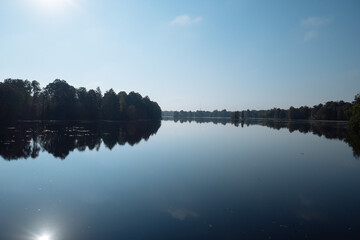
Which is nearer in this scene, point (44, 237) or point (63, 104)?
point (44, 237)

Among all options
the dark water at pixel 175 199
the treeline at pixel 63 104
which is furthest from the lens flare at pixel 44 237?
the treeline at pixel 63 104

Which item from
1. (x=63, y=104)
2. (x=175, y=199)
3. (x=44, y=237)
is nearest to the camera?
(x=44, y=237)

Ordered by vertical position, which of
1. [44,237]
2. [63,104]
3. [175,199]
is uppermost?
[63,104]

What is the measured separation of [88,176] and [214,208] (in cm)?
1286

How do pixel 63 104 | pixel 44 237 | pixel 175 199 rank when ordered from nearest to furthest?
pixel 44 237
pixel 175 199
pixel 63 104

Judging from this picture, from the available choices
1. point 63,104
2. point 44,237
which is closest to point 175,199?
point 44,237

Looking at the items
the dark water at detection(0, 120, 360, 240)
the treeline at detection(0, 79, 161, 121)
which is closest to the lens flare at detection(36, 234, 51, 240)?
the dark water at detection(0, 120, 360, 240)

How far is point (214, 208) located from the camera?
555 inches

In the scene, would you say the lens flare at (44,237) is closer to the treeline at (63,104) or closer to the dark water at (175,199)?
the dark water at (175,199)

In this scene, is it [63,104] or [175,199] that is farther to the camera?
[63,104]

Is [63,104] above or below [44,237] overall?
above

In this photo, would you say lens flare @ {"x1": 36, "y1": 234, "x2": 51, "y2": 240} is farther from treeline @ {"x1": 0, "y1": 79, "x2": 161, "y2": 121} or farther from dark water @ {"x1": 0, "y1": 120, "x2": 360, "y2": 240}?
treeline @ {"x1": 0, "y1": 79, "x2": 161, "y2": 121}

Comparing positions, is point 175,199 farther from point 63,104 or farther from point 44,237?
point 63,104

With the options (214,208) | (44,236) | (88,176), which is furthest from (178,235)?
(88,176)
